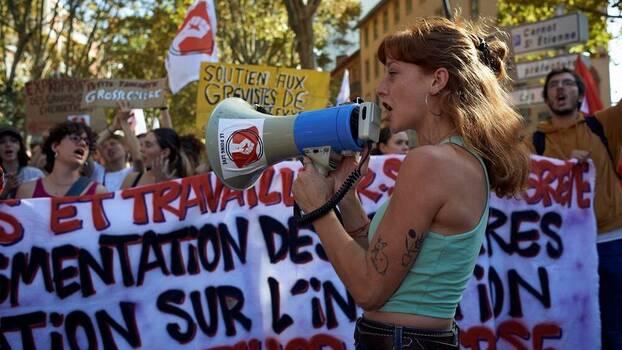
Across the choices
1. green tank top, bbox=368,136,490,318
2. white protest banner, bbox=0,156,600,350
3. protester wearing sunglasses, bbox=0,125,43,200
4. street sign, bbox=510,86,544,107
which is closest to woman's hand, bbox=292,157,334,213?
green tank top, bbox=368,136,490,318

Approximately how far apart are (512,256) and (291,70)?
3173 mm

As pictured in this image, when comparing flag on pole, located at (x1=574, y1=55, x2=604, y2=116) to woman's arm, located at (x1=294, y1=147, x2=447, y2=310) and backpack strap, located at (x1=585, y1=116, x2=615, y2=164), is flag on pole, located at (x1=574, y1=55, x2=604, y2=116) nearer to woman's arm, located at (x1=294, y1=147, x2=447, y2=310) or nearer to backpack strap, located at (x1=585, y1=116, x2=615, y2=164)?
backpack strap, located at (x1=585, y1=116, x2=615, y2=164)

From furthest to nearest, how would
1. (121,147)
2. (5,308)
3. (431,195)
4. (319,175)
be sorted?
(121,147), (5,308), (319,175), (431,195)

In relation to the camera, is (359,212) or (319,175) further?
(359,212)

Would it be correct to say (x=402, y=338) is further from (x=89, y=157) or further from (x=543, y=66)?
(x=543, y=66)

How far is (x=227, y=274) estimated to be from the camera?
13.4 ft

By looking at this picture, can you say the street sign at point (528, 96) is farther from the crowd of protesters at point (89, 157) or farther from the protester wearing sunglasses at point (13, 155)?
the protester wearing sunglasses at point (13, 155)

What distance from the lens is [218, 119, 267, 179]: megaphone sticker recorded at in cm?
197

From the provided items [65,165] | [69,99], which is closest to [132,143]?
[65,165]

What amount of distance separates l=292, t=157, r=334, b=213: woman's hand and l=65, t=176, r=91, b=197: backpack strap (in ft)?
9.59

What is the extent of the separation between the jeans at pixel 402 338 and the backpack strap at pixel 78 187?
301cm

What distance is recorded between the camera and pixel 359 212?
80.4 inches

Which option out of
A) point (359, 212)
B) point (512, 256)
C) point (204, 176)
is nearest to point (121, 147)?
point (204, 176)

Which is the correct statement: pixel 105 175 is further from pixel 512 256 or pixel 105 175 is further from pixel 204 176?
pixel 512 256
